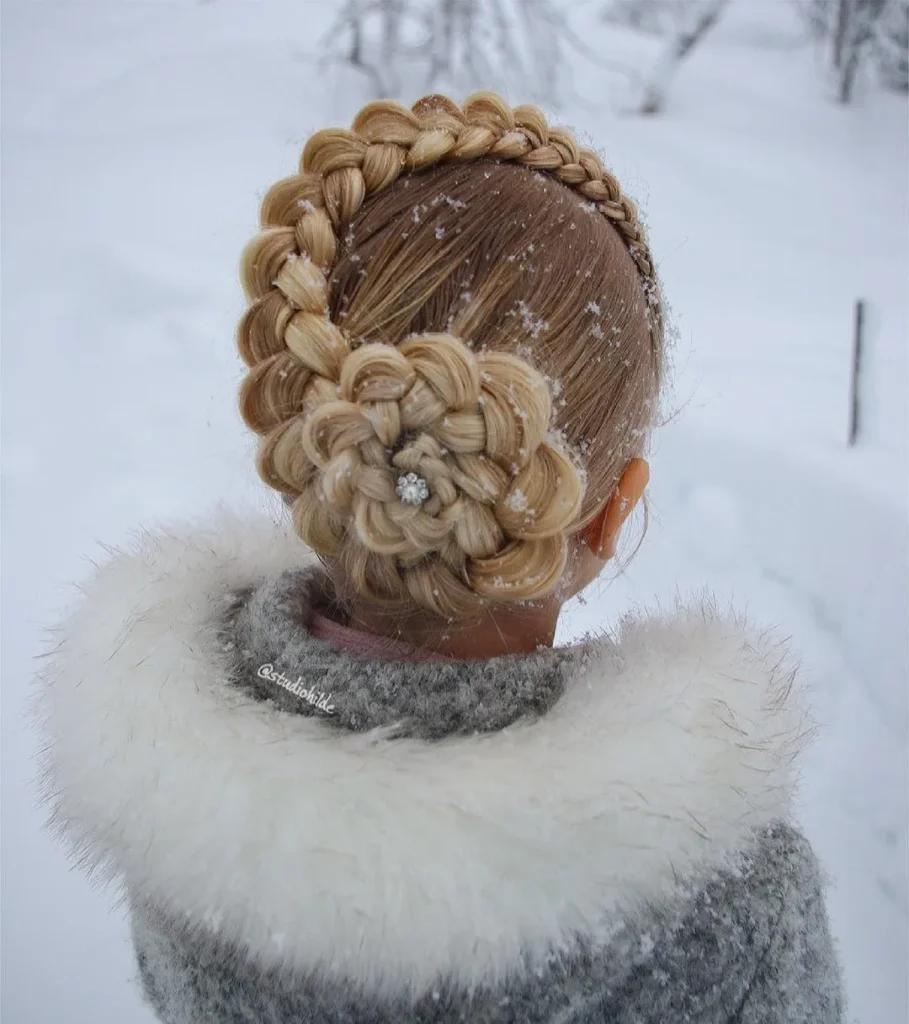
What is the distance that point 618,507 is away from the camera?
79 centimetres

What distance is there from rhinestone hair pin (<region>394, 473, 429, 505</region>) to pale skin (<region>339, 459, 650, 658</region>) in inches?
6.1

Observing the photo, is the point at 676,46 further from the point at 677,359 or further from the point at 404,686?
the point at 404,686

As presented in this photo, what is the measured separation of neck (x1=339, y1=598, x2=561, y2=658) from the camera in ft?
2.43

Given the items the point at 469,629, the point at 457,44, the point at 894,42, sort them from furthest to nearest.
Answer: the point at 894,42 → the point at 457,44 → the point at 469,629

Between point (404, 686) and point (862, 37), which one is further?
point (862, 37)

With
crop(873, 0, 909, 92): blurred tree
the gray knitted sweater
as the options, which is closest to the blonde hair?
the gray knitted sweater

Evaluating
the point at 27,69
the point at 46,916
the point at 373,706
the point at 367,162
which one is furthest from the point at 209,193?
the point at 373,706

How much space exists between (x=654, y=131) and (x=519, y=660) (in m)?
4.36

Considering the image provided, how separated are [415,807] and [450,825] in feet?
0.10

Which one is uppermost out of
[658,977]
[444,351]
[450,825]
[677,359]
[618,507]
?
[444,351]

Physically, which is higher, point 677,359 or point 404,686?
point 404,686

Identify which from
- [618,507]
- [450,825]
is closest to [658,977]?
[450,825]

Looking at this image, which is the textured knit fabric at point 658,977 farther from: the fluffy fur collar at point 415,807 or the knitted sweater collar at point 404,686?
the knitted sweater collar at point 404,686

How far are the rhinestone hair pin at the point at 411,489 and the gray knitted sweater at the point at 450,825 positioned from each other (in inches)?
6.6
